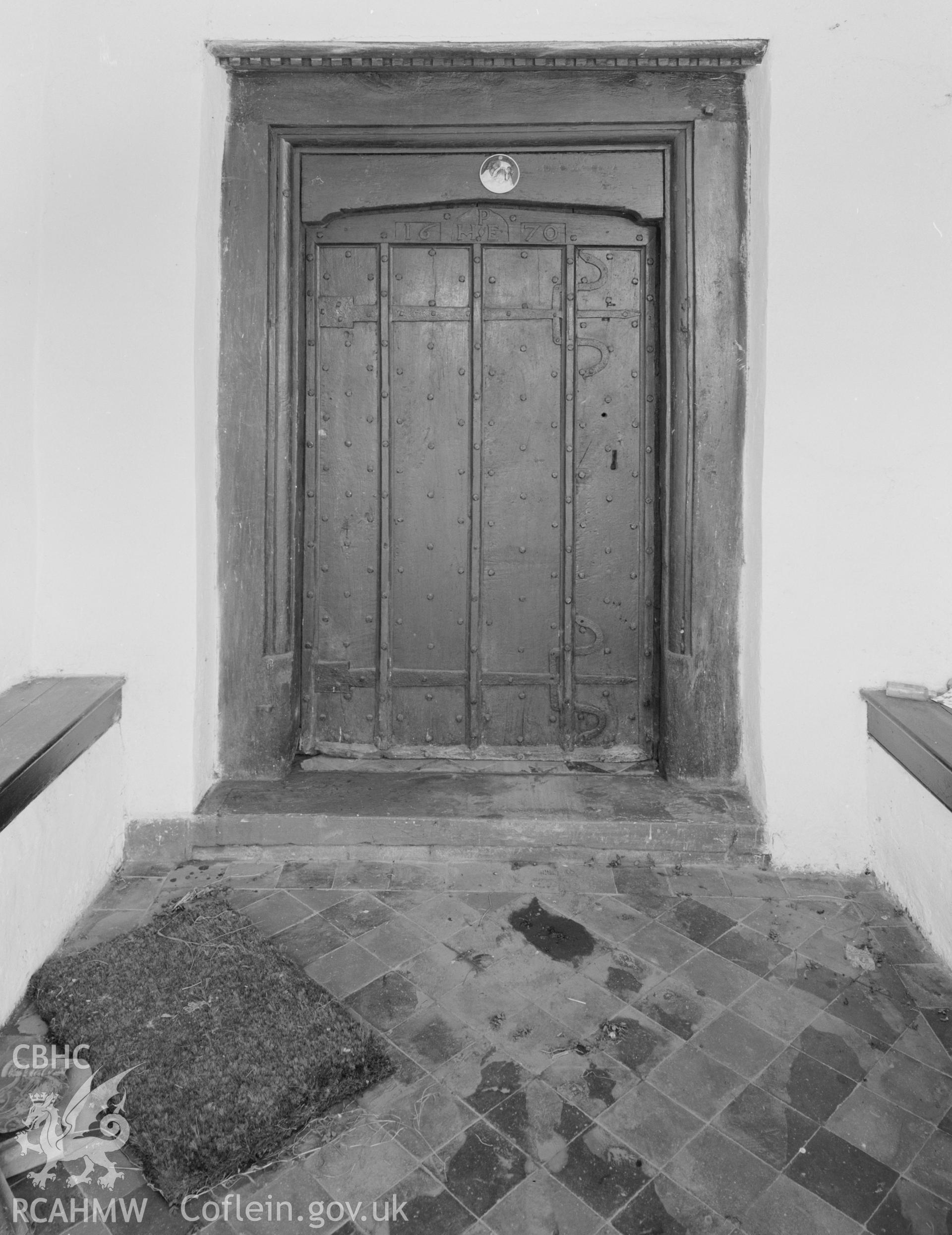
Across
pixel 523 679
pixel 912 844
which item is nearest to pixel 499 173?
pixel 523 679

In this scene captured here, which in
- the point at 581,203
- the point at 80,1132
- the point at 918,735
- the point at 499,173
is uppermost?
the point at 499,173

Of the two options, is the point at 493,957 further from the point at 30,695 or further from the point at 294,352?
the point at 294,352

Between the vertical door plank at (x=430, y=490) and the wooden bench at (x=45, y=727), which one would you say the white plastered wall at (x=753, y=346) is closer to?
the wooden bench at (x=45, y=727)

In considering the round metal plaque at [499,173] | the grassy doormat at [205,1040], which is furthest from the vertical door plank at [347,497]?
the grassy doormat at [205,1040]

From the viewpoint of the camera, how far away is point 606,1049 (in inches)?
78.7

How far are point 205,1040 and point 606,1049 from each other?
92cm

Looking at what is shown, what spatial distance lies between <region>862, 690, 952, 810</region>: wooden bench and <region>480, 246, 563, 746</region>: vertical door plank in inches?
44.6

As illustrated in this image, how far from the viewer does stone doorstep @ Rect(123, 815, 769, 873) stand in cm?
288

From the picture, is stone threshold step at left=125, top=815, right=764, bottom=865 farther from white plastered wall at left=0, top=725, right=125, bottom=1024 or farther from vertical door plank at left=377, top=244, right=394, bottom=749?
vertical door plank at left=377, top=244, right=394, bottom=749

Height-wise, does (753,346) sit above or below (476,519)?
above

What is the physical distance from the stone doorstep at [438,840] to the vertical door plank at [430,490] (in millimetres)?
536

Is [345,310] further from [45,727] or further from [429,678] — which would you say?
[45,727]

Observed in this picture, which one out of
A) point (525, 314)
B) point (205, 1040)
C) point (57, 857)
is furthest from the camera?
point (525, 314)

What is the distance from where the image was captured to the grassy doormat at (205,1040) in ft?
5.57
